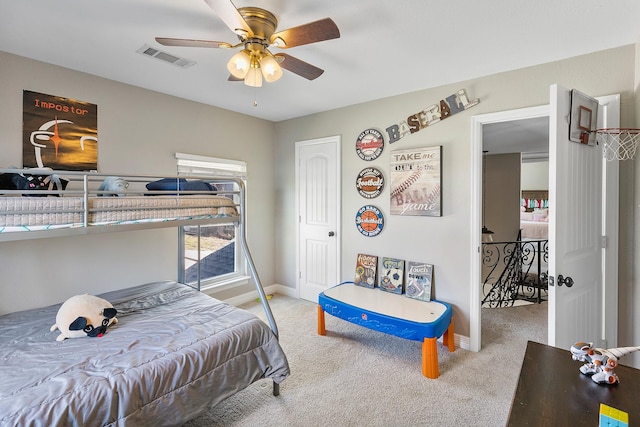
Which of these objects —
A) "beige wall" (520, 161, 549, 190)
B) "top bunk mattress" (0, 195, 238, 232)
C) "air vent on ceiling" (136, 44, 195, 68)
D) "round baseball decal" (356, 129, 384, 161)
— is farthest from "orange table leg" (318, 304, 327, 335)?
"beige wall" (520, 161, 549, 190)

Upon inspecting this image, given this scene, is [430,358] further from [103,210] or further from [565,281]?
[103,210]

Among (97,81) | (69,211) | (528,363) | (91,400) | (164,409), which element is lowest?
(164,409)

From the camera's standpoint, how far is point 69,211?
5.66ft

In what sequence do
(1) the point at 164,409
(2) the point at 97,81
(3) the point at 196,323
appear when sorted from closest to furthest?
(1) the point at 164,409 → (3) the point at 196,323 → (2) the point at 97,81

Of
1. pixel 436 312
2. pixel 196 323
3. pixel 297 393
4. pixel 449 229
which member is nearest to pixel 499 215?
pixel 449 229

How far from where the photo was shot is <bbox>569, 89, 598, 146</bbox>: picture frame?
183 centimetres

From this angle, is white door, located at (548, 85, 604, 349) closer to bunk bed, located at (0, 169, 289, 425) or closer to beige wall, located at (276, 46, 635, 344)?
beige wall, located at (276, 46, 635, 344)

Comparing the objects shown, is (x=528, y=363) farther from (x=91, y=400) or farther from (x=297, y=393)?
(x=91, y=400)

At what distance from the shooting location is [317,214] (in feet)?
13.0

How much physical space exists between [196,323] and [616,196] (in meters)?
3.04

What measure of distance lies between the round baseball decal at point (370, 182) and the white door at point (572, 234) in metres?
1.73

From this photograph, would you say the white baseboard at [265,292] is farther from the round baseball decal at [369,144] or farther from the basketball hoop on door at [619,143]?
the basketball hoop on door at [619,143]

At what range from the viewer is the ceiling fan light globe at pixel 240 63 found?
67.0 inches

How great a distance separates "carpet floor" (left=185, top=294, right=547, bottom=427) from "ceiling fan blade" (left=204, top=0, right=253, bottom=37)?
232 centimetres
